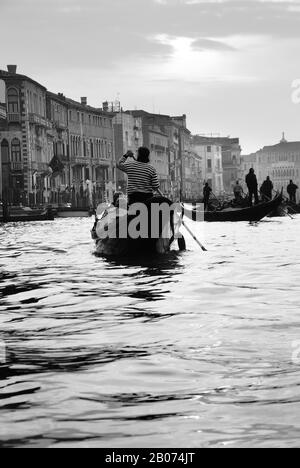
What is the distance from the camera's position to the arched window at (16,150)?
48.7 m

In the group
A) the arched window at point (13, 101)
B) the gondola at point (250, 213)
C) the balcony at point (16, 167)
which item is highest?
the arched window at point (13, 101)

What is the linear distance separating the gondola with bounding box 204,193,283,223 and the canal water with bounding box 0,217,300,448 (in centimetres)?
1452

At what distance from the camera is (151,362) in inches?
147

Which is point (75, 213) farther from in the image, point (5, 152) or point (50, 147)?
point (50, 147)

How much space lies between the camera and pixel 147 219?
9625 millimetres

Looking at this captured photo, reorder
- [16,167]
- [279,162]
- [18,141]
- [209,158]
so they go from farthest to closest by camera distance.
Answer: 1. [279,162]
2. [209,158]
3. [18,141]
4. [16,167]

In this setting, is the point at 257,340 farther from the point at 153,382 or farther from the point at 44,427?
the point at 44,427

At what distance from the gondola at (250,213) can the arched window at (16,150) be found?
86.9ft

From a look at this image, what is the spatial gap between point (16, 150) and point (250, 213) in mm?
28609

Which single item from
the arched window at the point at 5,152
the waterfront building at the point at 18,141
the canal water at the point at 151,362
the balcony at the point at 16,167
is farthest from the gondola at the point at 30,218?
the canal water at the point at 151,362

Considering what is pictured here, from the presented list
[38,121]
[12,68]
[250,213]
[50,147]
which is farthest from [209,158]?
[250,213]

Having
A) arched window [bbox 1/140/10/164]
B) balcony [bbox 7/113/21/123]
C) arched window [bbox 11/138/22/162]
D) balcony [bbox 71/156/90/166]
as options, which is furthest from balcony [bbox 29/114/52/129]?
balcony [bbox 71/156/90/166]

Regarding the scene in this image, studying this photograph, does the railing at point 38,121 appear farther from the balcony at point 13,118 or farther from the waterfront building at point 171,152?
the waterfront building at point 171,152

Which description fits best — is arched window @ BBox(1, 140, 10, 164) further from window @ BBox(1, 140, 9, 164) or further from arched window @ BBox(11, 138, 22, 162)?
arched window @ BBox(11, 138, 22, 162)
